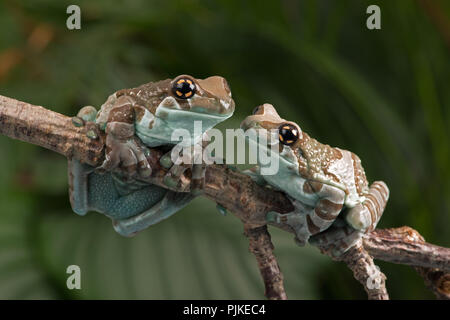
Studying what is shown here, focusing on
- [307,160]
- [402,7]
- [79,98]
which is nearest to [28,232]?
[79,98]

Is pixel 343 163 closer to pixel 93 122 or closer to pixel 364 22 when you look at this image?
pixel 93 122

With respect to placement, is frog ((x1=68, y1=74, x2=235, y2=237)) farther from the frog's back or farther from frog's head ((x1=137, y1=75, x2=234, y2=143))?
the frog's back

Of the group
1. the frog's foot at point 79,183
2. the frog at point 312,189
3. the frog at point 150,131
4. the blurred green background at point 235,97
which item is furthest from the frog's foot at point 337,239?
the blurred green background at point 235,97

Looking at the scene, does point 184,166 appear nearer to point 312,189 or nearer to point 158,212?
point 158,212

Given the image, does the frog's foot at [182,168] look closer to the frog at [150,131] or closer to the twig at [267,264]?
the frog at [150,131]

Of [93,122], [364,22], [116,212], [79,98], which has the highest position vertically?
[364,22]

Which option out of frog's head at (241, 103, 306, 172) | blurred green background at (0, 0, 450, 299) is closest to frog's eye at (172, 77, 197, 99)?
frog's head at (241, 103, 306, 172)
